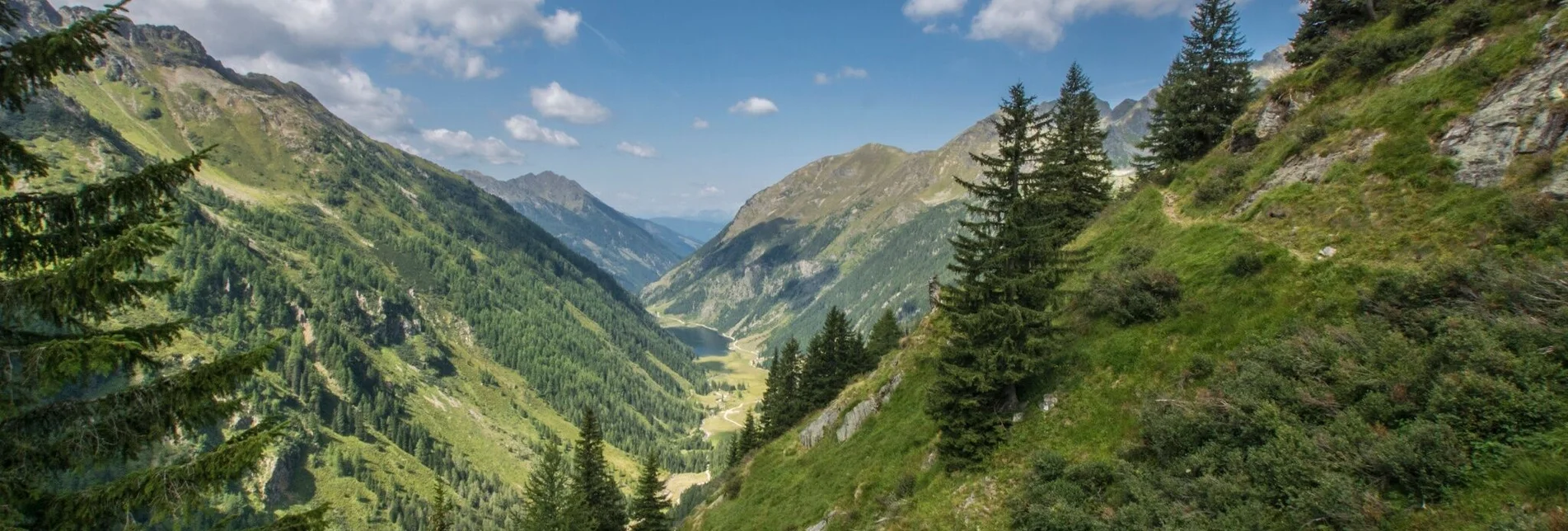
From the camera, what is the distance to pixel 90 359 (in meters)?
9.69

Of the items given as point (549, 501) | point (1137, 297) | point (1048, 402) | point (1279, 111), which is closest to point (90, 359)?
point (1048, 402)

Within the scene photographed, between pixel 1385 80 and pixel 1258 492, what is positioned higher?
pixel 1385 80

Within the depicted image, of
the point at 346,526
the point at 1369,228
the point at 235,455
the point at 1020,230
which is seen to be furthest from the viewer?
the point at 346,526

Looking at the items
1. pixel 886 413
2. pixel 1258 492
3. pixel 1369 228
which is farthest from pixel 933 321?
pixel 1258 492

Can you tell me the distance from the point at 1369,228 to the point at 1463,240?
3.45 metres

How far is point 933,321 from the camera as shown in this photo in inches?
1804

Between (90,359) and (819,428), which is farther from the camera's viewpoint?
(819,428)

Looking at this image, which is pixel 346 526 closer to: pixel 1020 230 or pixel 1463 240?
pixel 1020 230

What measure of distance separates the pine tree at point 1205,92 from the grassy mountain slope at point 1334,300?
20.8ft

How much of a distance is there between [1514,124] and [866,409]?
32.8 meters

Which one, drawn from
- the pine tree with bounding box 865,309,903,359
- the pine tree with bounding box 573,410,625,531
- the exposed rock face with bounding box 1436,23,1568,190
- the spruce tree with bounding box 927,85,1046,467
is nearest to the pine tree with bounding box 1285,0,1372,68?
the exposed rock face with bounding box 1436,23,1568,190

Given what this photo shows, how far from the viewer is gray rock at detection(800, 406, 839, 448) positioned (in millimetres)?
48112

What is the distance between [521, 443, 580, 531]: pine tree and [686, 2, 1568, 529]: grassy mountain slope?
14.8 metres

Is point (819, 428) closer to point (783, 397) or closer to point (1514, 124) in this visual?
point (783, 397)
